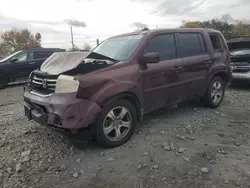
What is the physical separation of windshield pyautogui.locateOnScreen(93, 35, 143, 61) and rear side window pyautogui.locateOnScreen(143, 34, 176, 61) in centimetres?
Answer: 24

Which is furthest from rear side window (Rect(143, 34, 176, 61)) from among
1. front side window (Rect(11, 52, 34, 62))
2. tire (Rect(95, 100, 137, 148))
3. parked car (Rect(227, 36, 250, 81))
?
front side window (Rect(11, 52, 34, 62))

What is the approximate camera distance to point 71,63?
3.77 metres

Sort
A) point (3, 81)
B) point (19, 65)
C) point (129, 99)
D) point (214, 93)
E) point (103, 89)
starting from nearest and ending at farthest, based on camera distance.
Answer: point (103, 89) < point (129, 99) < point (214, 93) < point (3, 81) < point (19, 65)

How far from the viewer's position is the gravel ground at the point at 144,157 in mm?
2889

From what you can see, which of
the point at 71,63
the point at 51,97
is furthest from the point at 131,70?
the point at 51,97

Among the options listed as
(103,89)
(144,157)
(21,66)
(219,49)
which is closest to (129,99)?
(103,89)

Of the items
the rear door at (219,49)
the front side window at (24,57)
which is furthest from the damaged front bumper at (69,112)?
the front side window at (24,57)

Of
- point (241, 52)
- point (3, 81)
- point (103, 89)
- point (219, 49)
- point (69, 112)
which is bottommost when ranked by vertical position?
point (3, 81)

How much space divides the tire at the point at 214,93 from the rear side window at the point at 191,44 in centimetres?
78

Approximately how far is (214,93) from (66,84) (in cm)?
361

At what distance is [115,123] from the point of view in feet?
12.1

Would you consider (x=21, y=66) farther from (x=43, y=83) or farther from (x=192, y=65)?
(x=192, y=65)

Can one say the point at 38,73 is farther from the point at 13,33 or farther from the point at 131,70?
the point at 13,33

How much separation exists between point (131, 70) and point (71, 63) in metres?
0.93
